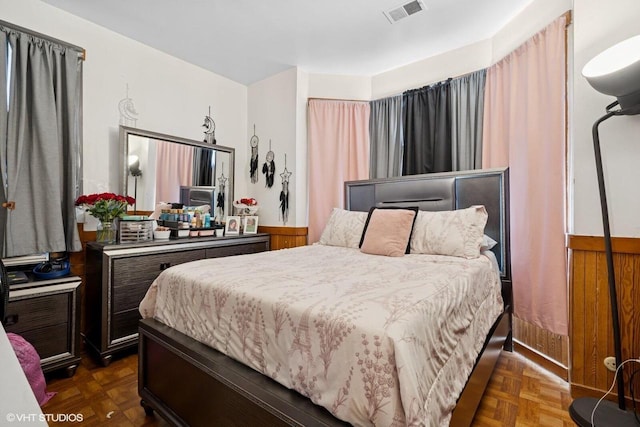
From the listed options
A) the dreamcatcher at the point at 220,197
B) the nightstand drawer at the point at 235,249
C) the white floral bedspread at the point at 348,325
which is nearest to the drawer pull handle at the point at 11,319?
the white floral bedspread at the point at 348,325

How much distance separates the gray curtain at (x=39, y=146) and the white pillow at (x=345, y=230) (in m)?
2.01

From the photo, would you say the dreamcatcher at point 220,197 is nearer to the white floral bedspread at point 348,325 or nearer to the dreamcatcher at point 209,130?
the dreamcatcher at point 209,130

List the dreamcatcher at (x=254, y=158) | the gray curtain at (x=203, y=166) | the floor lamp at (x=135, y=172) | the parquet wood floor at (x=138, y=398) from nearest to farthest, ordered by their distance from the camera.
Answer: the parquet wood floor at (x=138, y=398)
the floor lamp at (x=135, y=172)
the gray curtain at (x=203, y=166)
the dreamcatcher at (x=254, y=158)

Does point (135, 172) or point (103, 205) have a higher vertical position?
point (135, 172)

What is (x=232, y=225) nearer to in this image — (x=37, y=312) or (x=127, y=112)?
(x=127, y=112)

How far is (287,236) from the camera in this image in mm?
3434

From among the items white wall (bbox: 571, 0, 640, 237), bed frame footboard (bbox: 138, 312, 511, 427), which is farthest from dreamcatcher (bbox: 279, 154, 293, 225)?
white wall (bbox: 571, 0, 640, 237)

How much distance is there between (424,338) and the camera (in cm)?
95

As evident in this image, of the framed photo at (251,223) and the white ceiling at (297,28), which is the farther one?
the framed photo at (251,223)

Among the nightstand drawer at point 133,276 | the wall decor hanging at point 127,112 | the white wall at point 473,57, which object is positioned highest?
the white wall at point 473,57

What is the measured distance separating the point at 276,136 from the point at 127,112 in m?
1.50

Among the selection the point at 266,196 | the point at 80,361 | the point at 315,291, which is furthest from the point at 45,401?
the point at 266,196

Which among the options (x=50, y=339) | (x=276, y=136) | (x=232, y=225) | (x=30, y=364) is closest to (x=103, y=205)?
(x=50, y=339)

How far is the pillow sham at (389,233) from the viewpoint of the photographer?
85.4 inches
